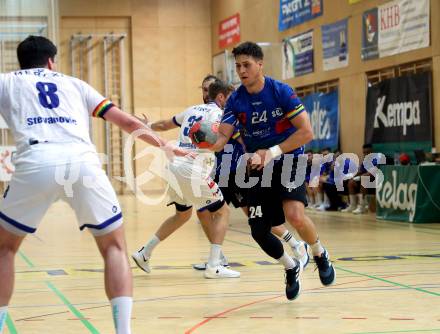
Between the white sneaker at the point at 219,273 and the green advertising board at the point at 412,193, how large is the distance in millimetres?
7030

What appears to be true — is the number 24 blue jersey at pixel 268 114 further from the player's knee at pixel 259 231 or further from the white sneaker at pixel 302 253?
the white sneaker at pixel 302 253

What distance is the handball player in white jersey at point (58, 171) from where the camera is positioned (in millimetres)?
4402

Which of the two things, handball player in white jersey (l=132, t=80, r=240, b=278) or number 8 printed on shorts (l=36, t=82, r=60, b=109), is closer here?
number 8 printed on shorts (l=36, t=82, r=60, b=109)

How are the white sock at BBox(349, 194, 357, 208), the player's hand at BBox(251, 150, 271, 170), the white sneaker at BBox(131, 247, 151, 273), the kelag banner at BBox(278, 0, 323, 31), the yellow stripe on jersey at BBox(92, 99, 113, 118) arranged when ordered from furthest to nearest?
the kelag banner at BBox(278, 0, 323, 31) → the white sock at BBox(349, 194, 357, 208) → the white sneaker at BBox(131, 247, 151, 273) → the player's hand at BBox(251, 150, 271, 170) → the yellow stripe on jersey at BBox(92, 99, 113, 118)

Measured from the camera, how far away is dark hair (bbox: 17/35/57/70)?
4727 millimetres

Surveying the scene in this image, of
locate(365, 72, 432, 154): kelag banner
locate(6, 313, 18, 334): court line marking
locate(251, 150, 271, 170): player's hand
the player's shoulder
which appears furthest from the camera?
locate(365, 72, 432, 154): kelag banner

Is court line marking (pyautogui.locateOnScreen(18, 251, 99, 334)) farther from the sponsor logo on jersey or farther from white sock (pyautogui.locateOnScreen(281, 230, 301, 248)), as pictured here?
white sock (pyautogui.locateOnScreen(281, 230, 301, 248))

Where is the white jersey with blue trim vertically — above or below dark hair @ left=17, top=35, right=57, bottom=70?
below

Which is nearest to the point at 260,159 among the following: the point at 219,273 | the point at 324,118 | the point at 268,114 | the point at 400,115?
the point at 268,114

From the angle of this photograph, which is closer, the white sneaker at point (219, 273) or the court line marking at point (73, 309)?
the court line marking at point (73, 309)

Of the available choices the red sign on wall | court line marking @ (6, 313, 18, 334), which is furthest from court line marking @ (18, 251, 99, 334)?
the red sign on wall

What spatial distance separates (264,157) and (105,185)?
2.03 meters

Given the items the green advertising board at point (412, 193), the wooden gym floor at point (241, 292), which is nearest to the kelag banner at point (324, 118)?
the green advertising board at point (412, 193)

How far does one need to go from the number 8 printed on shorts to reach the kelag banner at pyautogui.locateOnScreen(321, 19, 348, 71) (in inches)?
630
